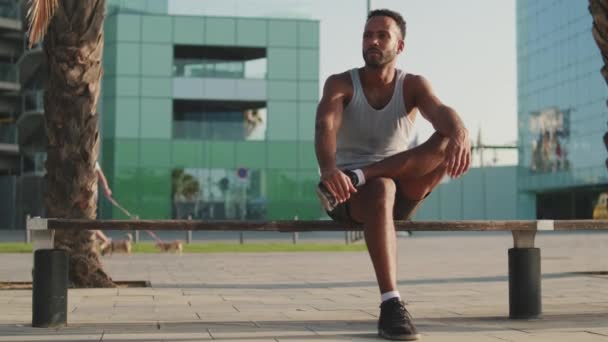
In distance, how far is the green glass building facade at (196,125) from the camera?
4569cm

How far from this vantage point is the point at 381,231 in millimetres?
5016

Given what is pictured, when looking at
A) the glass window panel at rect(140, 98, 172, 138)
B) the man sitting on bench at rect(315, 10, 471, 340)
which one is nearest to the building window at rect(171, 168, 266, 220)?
the glass window panel at rect(140, 98, 172, 138)

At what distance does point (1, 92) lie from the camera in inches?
2137

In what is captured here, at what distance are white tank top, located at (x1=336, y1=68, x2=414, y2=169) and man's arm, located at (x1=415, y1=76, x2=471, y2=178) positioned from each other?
125 mm

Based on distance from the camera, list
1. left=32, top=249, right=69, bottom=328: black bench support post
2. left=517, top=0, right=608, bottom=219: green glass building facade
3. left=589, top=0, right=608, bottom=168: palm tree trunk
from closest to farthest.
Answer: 1. left=32, top=249, right=69, bottom=328: black bench support post
2. left=589, top=0, right=608, bottom=168: palm tree trunk
3. left=517, top=0, right=608, bottom=219: green glass building facade

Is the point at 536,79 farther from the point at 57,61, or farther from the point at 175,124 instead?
the point at 57,61

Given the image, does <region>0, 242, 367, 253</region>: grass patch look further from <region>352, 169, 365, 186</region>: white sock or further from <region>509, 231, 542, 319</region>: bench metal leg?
<region>352, 169, 365, 186</region>: white sock

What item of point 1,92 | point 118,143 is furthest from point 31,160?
point 118,143

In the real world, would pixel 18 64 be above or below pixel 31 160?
above

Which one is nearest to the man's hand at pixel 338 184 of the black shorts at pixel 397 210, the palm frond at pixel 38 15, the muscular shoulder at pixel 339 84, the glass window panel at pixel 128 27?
the black shorts at pixel 397 210

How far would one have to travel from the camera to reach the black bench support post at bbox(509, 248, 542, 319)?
6207mm

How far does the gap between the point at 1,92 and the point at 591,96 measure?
36960mm

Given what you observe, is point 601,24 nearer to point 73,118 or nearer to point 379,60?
point 379,60

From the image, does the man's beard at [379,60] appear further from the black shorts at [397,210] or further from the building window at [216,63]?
the building window at [216,63]
